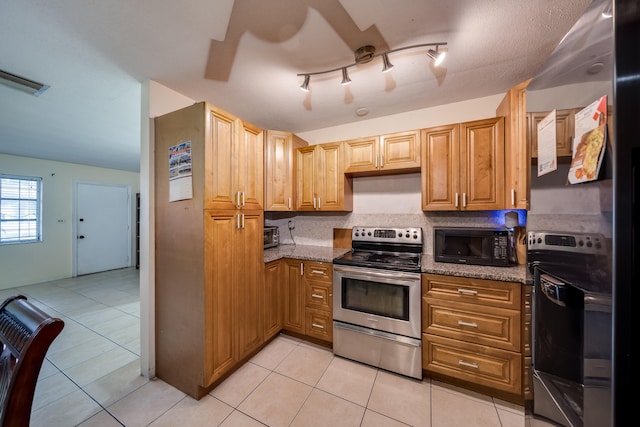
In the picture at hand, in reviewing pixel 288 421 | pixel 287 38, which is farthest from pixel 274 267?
pixel 287 38

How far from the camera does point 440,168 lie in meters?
2.16

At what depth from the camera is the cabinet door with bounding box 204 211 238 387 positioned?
5.57ft

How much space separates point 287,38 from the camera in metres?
1.48

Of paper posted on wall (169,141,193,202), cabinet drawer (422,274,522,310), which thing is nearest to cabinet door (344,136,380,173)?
cabinet drawer (422,274,522,310)

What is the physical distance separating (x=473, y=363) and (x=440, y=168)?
1.62 m

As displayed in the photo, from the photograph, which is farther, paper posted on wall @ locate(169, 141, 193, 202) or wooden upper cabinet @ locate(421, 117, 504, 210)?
wooden upper cabinet @ locate(421, 117, 504, 210)

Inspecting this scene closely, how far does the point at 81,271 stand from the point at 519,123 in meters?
7.66

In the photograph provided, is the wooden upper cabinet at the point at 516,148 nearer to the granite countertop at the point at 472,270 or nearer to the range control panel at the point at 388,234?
the granite countertop at the point at 472,270

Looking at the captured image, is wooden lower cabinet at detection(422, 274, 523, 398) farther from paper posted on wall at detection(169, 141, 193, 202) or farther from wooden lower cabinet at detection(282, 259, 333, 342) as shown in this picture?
paper posted on wall at detection(169, 141, 193, 202)

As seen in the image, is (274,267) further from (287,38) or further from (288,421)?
(287,38)

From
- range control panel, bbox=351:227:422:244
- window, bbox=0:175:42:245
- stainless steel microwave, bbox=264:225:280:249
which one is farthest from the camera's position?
window, bbox=0:175:42:245

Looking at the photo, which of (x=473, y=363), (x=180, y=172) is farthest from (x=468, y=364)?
(x=180, y=172)

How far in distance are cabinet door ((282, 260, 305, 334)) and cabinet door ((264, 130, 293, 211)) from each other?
0.68m

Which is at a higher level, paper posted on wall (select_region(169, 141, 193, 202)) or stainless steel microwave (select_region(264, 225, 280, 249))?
paper posted on wall (select_region(169, 141, 193, 202))
